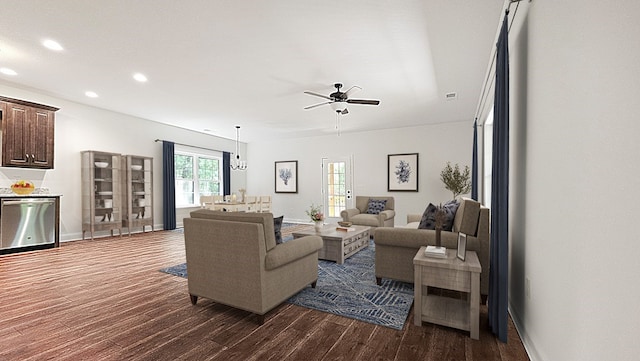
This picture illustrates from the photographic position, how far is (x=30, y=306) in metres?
2.71

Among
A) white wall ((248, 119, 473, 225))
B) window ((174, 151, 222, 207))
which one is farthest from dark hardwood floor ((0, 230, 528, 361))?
white wall ((248, 119, 473, 225))

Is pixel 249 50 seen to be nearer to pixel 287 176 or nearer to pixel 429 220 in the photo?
pixel 429 220

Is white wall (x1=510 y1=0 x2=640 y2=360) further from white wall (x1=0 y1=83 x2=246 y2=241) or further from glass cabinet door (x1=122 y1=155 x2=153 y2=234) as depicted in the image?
white wall (x1=0 y1=83 x2=246 y2=241)

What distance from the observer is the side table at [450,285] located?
212 cm

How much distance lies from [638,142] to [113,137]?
319 inches

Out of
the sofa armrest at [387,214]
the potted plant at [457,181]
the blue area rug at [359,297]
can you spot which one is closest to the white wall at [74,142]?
the blue area rug at [359,297]

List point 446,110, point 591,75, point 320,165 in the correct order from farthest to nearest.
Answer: point 320,165 < point 446,110 < point 591,75

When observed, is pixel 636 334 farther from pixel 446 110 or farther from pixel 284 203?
pixel 284 203

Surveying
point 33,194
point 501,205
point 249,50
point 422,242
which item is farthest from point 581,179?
point 33,194

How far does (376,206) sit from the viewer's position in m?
6.73

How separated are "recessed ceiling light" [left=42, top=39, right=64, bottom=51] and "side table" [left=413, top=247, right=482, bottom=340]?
4.63 metres

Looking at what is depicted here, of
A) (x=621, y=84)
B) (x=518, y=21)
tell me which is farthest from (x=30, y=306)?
(x=518, y=21)

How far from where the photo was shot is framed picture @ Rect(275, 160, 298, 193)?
949 cm

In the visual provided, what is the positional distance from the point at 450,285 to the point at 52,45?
5023mm
